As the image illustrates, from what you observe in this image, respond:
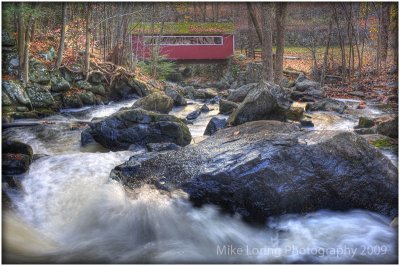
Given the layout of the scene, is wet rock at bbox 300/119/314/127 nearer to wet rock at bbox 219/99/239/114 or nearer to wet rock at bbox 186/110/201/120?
wet rock at bbox 219/99/239/114

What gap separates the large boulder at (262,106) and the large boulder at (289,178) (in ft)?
12.7

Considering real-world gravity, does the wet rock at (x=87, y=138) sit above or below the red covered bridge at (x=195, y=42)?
below

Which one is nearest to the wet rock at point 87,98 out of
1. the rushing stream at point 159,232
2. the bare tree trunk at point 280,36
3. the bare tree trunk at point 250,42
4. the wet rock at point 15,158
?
the bare tree trunk at point 280,36

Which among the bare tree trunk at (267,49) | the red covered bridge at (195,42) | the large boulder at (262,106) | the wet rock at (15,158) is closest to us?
the wet rock at (15,158)

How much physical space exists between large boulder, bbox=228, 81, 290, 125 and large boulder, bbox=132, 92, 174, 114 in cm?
368

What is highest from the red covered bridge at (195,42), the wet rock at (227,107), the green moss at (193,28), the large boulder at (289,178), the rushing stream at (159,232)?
the green moss at (193,28)

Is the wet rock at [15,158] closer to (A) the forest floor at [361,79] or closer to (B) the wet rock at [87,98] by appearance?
(B) the wet rock at [87,98]

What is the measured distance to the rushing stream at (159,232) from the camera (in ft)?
11.8

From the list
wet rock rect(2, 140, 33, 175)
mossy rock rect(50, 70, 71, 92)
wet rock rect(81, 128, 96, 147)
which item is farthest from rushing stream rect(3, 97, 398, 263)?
mossy rock rect(50, 70, 71, 92)

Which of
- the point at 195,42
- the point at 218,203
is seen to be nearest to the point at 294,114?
the point at 218,203

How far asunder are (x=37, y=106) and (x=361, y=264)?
1034 cm

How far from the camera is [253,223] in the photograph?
4.12 m

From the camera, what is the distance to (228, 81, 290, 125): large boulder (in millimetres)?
8617

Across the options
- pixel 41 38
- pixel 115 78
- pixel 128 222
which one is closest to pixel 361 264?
pixel 128 222
